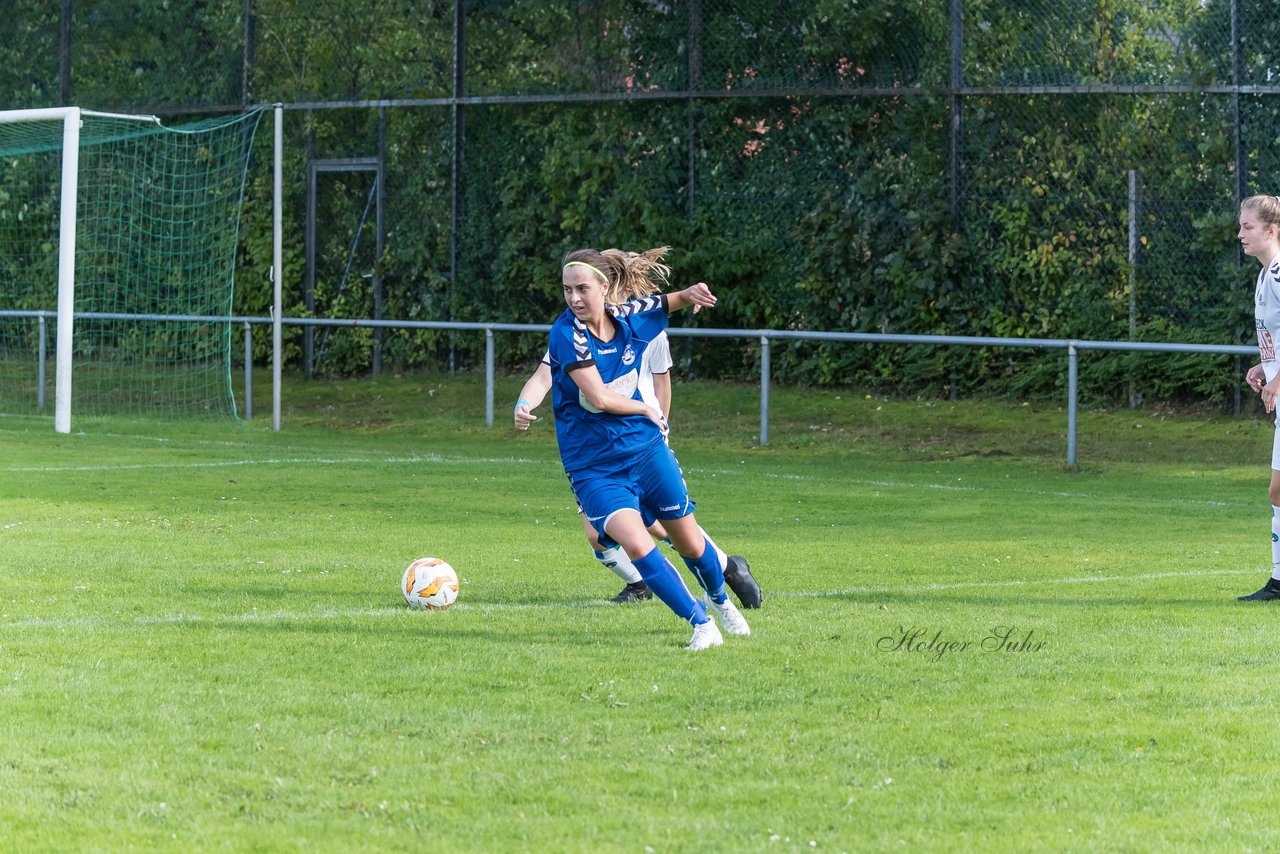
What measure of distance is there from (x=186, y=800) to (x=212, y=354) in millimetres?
15544

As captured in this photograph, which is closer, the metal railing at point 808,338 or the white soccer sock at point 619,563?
the white soccer sock at point 619,563

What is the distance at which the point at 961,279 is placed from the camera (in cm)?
1859

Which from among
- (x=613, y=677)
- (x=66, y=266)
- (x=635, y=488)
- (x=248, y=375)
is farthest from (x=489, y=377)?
(x=613, y=677)

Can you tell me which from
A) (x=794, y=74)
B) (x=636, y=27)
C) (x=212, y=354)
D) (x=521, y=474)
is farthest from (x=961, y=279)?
(x=212, y=354)

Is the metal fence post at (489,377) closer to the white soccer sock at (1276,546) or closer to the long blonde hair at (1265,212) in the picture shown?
the white soccer sock at (1276,546)

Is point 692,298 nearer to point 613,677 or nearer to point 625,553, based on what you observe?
point 625,553

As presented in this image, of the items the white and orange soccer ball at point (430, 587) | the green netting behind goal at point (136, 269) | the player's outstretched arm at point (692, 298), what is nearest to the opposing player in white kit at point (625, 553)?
the player's outstretched arm at point (692, 298)

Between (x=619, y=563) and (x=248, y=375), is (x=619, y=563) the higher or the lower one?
the lower one

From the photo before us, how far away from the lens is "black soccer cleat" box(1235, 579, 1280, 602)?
27.3 feet

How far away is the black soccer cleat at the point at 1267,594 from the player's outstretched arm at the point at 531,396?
327 cm

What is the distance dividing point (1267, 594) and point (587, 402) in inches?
130

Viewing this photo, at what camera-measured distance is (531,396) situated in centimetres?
746

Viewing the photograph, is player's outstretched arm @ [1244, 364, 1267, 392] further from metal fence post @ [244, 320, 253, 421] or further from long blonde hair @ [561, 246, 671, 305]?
metal fence post @ [244, 320, 253, 421]

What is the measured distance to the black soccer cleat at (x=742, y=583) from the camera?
7891 mm
